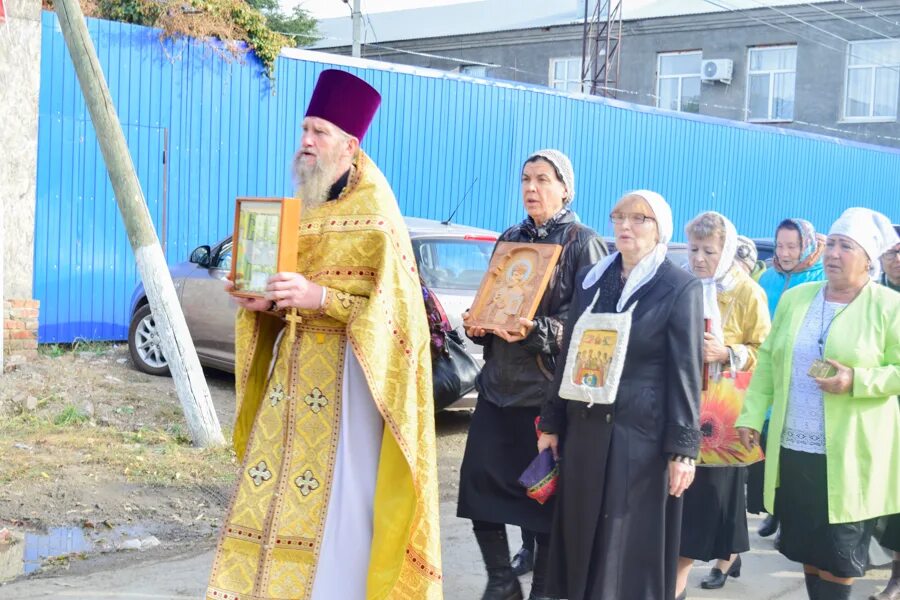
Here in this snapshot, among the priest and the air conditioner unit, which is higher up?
the air conditioner unit

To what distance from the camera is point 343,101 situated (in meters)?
4.00

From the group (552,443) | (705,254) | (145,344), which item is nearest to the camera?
(552,443)

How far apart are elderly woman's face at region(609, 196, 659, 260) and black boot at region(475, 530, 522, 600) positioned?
4.79 ft

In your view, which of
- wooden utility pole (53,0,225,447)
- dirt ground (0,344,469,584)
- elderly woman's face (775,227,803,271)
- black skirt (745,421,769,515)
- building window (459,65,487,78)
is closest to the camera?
black skirt (745,421,769,515)

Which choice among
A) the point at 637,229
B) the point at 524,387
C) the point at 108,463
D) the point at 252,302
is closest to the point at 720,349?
the point at 524,387

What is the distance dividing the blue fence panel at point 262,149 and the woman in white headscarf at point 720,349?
Answer: 784cm

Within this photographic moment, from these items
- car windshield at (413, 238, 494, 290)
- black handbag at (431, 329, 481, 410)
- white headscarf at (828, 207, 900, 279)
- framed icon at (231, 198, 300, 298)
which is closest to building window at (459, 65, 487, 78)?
car windshield at (413, 238, 494, 290)

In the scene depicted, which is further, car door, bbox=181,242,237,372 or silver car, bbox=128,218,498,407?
car door, bbox=181,242,237,372

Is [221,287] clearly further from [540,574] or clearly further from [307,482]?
[307,482]

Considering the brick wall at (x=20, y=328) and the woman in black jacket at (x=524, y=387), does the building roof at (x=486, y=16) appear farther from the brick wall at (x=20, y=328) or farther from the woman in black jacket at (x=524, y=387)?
the woman in black jacket at (x=524, y=387)

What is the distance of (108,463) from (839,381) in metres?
Result: 4.51

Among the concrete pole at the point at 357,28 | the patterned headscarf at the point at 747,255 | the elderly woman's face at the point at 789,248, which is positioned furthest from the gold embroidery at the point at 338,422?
the concrete pole at the point at 357,28

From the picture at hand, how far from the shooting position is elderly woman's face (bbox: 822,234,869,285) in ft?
14.5

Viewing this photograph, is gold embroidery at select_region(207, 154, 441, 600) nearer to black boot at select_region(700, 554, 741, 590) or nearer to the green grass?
black boot at select_region(700, 554, 741, 590)
